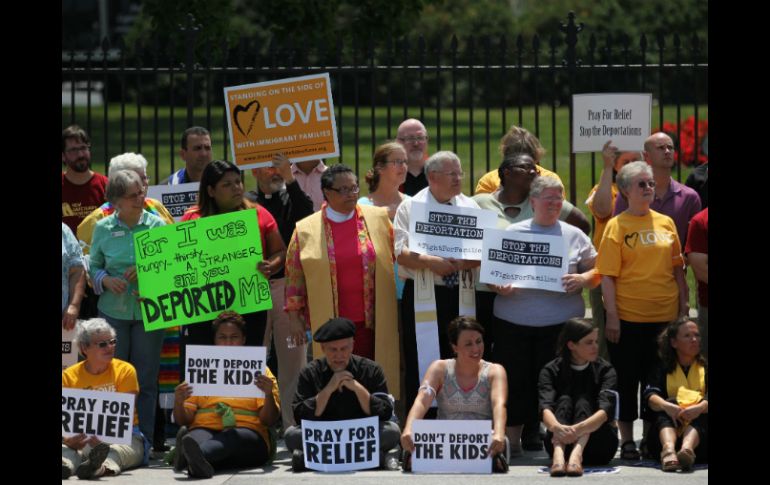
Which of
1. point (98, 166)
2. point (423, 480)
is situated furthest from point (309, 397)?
point (98, 166)

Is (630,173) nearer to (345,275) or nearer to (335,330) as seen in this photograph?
(345,275)

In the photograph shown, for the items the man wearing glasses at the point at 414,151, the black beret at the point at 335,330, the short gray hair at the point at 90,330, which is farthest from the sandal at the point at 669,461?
the short gray hair at the point at 90,330

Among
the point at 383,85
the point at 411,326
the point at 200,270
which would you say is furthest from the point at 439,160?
the point at 383,85

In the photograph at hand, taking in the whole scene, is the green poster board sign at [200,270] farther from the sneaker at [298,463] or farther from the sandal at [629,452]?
the sandal at [629,452]

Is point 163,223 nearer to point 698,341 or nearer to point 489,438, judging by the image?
point 489,438

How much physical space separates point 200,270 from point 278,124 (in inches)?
54.2

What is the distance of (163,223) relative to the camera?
398 inches

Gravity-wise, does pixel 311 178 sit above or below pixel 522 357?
above

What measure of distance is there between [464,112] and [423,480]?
21964 mm

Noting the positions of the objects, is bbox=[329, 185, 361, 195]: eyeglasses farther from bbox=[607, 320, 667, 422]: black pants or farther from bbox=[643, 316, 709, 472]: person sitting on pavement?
bbox=[643, 316, 709, 472]: person sitting on pavement

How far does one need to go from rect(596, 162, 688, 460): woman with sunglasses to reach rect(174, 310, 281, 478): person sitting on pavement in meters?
2.33

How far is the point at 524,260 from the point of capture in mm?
9594

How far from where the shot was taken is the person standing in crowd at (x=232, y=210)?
32.4 ft

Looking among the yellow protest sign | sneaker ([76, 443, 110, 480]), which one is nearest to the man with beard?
the yellow protest sign
